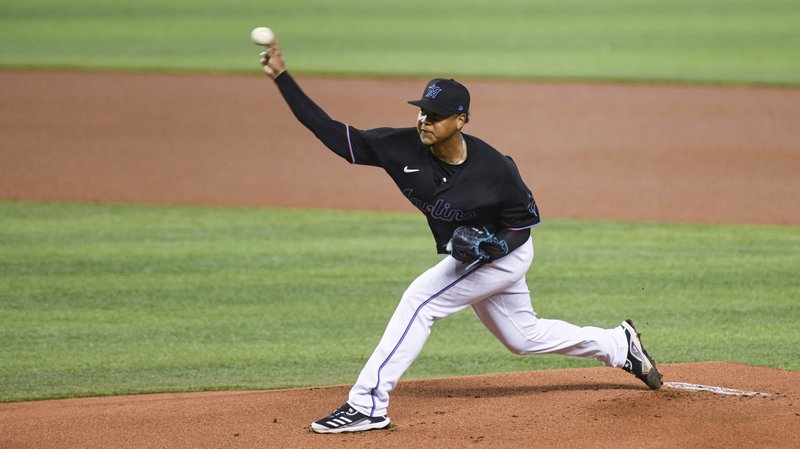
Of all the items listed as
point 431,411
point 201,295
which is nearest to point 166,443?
point 431,411

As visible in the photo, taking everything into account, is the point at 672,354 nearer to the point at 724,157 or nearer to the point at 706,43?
the point at 724,157

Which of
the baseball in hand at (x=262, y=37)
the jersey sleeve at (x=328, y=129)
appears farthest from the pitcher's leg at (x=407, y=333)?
the baseball in hand at (x=262, y=37)

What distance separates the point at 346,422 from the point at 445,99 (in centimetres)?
150

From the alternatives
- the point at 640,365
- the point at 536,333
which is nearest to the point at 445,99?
the point at 536,333

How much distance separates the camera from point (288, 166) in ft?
43.7

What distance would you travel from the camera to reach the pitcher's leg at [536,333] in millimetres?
5598

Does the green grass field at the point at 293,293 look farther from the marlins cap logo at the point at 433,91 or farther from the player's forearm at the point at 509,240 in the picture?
the marlins cap logo at the point at 433,91

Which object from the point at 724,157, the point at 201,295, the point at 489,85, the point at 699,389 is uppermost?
the point at 489,85

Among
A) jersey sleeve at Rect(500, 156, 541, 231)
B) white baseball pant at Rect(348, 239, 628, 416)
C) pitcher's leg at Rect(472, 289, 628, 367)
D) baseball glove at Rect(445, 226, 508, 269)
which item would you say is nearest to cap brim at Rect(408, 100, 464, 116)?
jersey sleeve at Rect(500, 156, 541, 231)

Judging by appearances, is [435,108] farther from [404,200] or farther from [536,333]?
[404,200]

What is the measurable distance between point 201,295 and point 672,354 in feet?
10.8

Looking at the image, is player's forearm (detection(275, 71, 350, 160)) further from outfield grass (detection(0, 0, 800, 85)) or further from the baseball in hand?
outfield grass (detection(0, 0, 800, 85))

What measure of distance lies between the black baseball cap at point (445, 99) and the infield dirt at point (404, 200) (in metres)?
1.42

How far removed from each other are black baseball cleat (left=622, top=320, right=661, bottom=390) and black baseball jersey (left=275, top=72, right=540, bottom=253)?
0.92m
